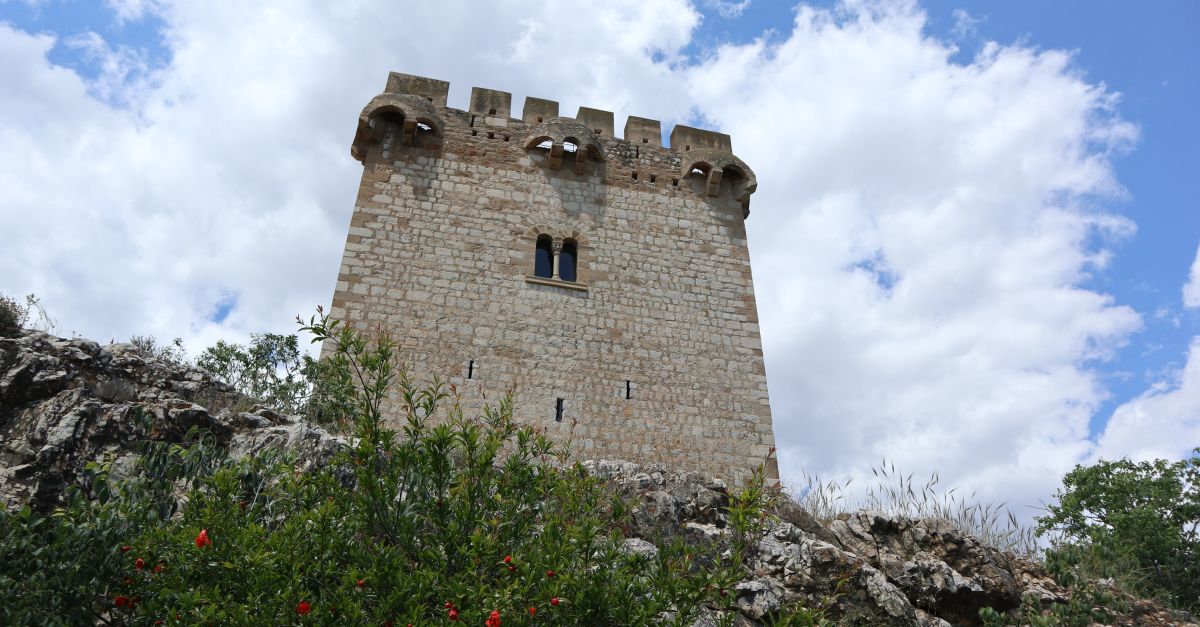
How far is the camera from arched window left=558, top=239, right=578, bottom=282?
38.6 feet

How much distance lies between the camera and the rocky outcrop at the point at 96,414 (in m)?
6.28

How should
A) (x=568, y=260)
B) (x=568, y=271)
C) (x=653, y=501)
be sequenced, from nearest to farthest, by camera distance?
1. (x=653, y=501)
2. (x=568, y=271)
3. (x=568, y=260)

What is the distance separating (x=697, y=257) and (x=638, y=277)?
1165 mm

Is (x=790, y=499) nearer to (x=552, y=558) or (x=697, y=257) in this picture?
(x=697, y=257)

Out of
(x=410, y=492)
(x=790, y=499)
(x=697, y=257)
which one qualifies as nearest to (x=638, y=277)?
(x=697, y=257)

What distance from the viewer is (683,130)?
1369cm

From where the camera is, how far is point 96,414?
6.76 m

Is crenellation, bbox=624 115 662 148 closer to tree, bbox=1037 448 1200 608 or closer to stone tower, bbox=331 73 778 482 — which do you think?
stone tower, bbox=331 73 778 482

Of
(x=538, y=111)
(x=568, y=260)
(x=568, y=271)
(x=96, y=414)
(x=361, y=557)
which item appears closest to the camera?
(x=361, y=557)

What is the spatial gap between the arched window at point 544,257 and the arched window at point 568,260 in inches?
6.1

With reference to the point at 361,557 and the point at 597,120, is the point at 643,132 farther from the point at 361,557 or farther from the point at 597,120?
the point at 361,557

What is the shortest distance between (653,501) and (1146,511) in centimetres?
1364

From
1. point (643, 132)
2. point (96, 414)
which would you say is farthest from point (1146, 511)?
point (96, 414)

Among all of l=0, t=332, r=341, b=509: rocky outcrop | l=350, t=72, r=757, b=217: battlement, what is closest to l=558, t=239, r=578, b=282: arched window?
l=350, t=72, r=757, b=217: battlement
